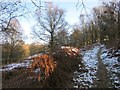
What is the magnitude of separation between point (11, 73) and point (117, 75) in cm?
767

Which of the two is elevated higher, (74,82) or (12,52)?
(12,52)

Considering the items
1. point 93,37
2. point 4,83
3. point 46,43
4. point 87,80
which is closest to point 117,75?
point 87,80

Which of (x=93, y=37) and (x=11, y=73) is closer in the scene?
(x=11, y=73)

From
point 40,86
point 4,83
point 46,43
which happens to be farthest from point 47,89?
point 46,43

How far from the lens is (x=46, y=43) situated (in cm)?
5016

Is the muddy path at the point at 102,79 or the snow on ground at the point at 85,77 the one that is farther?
the snow on ground at the point at 85,77

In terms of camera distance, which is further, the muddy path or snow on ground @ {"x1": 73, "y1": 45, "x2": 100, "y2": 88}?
snow on ground @ {"x1": 73, "y1": 45, "x2": 100, "y2": 88}

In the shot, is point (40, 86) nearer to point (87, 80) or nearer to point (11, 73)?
point (87, 80)

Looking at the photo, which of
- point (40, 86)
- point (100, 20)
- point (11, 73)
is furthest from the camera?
point (100, 20)

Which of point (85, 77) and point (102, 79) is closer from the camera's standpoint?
point (102, 79)

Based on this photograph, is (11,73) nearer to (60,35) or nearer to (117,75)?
(117,75)

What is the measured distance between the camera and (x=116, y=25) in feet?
168

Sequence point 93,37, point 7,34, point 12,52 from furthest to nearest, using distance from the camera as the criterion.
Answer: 1. point 93,37
2. point 12,52
3. point 7,34

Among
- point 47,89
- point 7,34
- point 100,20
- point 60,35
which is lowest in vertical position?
point 47,89
